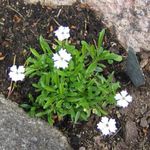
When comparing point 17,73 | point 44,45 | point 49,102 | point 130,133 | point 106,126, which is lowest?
point 130,133

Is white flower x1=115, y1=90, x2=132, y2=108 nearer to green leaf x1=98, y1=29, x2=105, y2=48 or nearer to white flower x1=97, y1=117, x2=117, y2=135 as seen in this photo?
white flower x1=97, y1=117, x2=117, y2=135

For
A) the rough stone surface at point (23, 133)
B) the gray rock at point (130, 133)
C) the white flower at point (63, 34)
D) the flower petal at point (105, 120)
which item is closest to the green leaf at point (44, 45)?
the white flower at point (63, 34)

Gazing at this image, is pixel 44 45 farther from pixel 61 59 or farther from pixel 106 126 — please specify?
pixel 106 126

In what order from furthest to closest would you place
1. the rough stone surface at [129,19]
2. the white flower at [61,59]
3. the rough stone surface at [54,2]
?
the rough stone surface at [54,2] < the rough stone surface at [129,19] < the white flower at [61,59]

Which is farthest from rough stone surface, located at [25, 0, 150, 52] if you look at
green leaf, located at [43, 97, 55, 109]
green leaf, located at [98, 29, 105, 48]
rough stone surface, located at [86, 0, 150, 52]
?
green leaf, located at [43, 97, 55, 109]

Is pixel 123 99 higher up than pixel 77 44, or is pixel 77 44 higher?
pixel 77 44

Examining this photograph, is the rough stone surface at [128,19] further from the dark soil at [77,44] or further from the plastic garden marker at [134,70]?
the plastic garden marker at [134,70]

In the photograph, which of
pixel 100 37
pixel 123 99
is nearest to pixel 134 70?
pixel 123 99
